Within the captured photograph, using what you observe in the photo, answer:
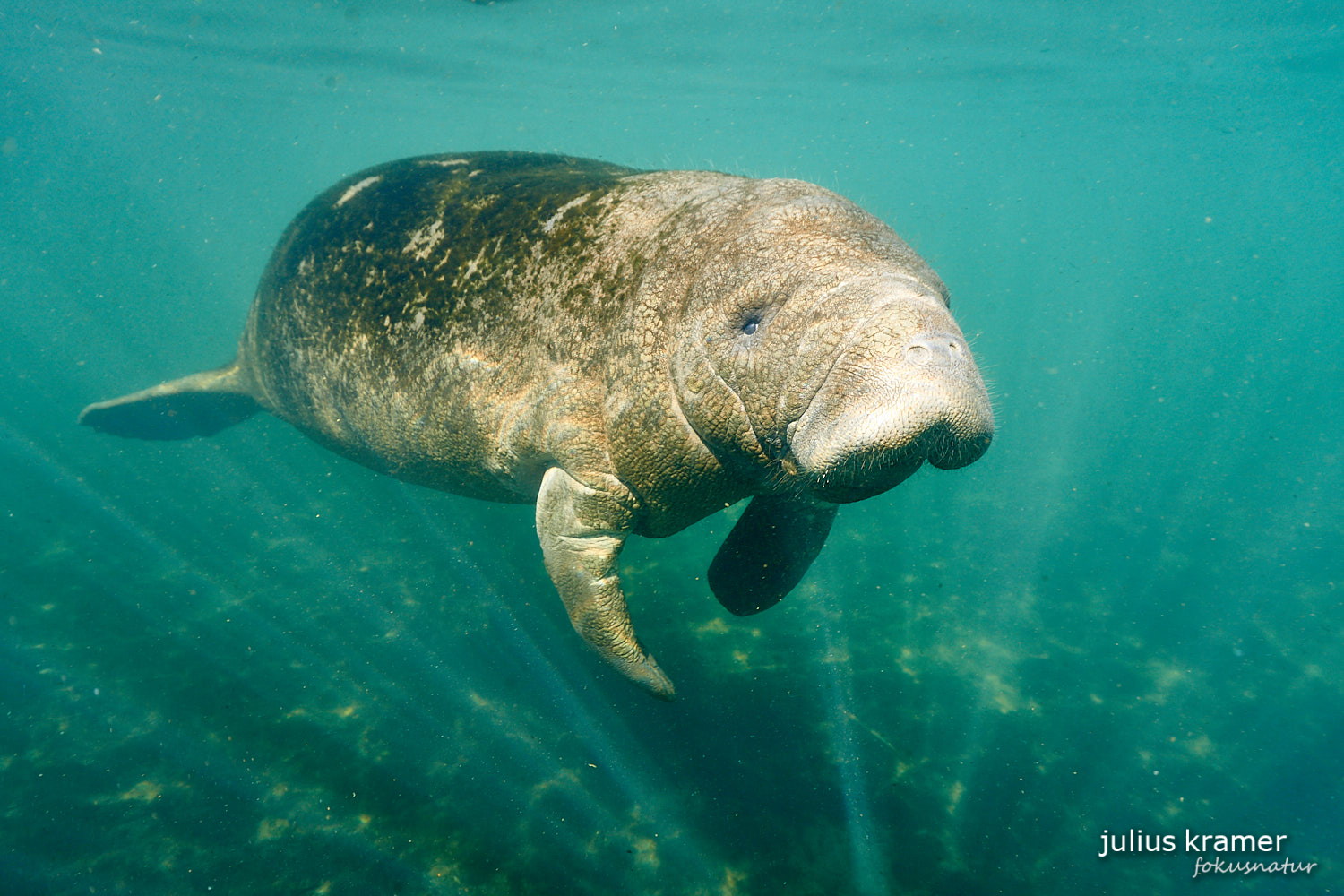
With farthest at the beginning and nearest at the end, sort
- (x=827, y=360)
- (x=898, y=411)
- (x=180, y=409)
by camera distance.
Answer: (x=180, y=409), (x=827, y=360), (x=898, y=411)

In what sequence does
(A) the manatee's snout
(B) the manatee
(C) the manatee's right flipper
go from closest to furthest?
(A) the manatee's snout, (B) the manatee, (C) the manatee's right flipper

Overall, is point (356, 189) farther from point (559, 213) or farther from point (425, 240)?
point (559, 213)

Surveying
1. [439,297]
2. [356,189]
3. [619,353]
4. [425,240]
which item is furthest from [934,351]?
[356,189]

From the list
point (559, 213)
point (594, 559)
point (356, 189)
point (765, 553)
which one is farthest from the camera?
point (356, 189)

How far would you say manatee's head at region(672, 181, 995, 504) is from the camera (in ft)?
5.71

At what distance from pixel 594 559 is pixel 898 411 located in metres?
1.62

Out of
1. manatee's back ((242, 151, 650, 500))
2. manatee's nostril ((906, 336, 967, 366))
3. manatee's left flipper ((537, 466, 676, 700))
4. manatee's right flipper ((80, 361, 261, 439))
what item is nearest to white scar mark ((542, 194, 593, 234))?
manatee's back ((242, 151, 650, 500))

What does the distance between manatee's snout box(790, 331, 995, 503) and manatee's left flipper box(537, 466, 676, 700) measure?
3.70 feet

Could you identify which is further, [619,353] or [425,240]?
[425,240]

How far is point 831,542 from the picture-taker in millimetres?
9375

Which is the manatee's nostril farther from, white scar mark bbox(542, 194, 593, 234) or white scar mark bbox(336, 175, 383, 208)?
white scar mark bbox(336, 175, 383, 208)

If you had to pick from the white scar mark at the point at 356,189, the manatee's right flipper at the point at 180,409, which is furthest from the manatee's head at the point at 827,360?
the manatee's right flipper at the point at 180,409

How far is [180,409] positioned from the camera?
620cm

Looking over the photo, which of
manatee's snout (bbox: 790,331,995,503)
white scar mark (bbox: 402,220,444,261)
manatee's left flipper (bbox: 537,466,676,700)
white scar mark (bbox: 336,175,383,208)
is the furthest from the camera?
white scar mark (bbox: 336,175,383,208)
